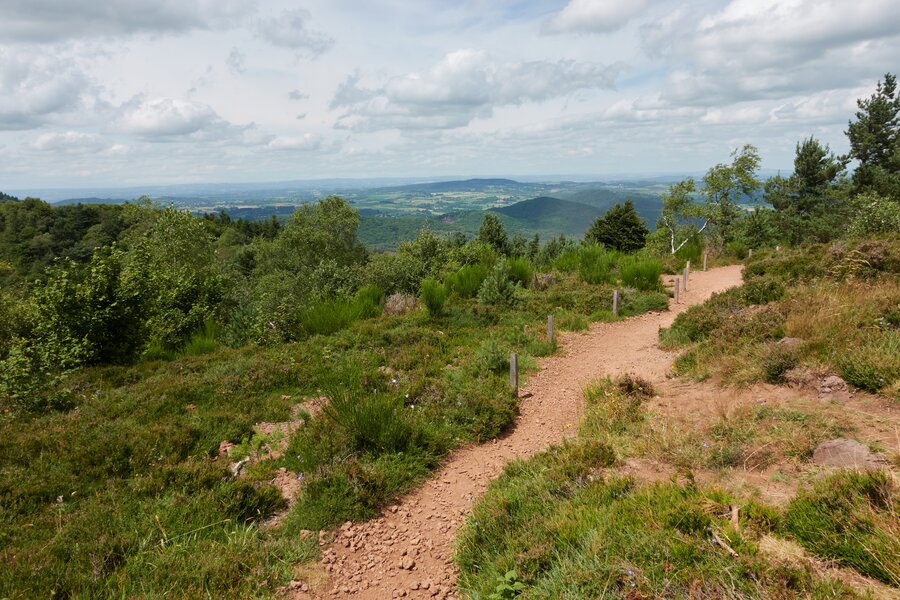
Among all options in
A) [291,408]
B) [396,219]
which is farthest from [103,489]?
[396,219]

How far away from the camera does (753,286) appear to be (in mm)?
10688

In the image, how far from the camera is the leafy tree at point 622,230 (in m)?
35.3

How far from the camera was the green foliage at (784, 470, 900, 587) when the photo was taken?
2.57 metres

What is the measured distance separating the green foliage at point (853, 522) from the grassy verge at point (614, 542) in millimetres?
208

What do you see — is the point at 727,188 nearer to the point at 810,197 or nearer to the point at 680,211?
the point at 680,211

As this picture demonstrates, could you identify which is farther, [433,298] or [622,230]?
[622,230]

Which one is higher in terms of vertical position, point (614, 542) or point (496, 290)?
point (496, 290)

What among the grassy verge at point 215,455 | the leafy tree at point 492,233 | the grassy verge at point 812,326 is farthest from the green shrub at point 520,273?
the leafy tree at point 492,233

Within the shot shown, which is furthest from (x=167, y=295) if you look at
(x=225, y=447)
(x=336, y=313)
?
(x=225, y=447)

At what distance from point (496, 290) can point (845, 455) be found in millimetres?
9731

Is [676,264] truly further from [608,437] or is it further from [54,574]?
[54,574]

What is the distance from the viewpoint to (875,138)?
97.0 ft

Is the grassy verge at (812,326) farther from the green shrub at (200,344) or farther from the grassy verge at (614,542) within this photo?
the green shrub at (200,344)

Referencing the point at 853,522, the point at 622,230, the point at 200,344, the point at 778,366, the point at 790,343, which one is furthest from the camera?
the point at 622,230
